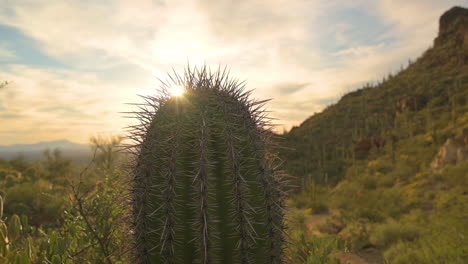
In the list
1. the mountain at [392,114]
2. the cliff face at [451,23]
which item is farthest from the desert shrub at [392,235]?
the cliff face at [451,23]

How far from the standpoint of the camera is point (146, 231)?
Answer: 2.14m

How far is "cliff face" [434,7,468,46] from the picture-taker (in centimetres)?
A: 3700

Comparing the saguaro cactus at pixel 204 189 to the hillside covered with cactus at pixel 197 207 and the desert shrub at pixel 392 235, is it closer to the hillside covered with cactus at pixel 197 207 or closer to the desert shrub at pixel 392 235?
the hillside covered with cactus at pixel 197 207

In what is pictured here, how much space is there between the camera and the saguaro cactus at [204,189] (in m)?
2.08

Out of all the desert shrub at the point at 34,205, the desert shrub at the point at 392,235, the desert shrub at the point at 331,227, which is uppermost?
the desert shrub at the point at 34,205

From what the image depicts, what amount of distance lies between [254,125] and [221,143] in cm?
40

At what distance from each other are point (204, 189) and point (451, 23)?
52.0 m

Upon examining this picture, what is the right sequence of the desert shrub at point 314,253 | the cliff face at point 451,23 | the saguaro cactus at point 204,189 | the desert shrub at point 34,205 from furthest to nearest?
1. the cliff face at point 451,23
2. the desert shrub at point 34,205
3. the desert shrub at point 314,253
4. the saguaro cactus at point 204,189

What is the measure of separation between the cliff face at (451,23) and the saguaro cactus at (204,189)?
4305 centimetres

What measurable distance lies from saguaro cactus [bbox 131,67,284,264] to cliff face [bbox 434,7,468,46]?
4305 centimetres

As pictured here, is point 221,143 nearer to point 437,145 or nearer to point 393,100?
point 437,145

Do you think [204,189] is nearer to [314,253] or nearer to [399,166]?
[314,253]

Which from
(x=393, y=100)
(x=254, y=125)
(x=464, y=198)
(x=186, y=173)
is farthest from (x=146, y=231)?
(x=393, y=100)

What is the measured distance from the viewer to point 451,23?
40812mm
